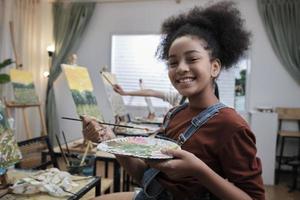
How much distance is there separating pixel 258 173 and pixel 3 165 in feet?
3.74

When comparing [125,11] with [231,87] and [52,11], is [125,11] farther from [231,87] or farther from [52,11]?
[231,87]

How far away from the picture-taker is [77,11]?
4703 mm

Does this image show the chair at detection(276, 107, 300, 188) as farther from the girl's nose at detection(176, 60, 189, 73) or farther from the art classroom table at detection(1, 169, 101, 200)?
the girl's nose at detection(176, 60, 189, 73)

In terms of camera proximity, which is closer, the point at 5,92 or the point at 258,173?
the point at 258,173

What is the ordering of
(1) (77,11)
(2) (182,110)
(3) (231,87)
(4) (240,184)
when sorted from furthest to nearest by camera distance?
(1) (77,11), (3) (231,87), (2) (182,110), (4) (240,184)

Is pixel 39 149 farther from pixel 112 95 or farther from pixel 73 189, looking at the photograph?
pixel 112 95

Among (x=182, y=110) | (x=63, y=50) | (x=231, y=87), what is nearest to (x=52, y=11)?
(x=63, y=50)

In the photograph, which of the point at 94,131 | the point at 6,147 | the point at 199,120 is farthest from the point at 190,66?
the point at 6,147

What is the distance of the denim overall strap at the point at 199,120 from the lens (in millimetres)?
859

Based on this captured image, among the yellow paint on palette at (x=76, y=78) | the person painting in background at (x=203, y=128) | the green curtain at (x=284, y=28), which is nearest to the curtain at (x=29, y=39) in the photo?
the yellow paint on palette at (x=76, y=78)

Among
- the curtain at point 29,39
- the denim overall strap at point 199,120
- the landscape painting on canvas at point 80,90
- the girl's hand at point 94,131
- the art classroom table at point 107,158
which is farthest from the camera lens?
the curtain at point 29,39

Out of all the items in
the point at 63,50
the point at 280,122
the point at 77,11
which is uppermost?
the point at 77,11

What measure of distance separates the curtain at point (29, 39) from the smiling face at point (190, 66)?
3805 mm

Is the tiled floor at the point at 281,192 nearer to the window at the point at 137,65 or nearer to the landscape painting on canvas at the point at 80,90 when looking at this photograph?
the window at the point at 137,65
